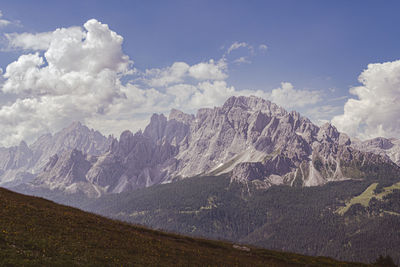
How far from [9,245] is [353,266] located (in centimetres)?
8110

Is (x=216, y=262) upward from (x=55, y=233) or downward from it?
downward

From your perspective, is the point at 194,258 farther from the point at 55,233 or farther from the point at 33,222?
the point at 33,222

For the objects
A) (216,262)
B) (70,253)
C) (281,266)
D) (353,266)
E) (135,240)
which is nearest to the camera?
(70,253)

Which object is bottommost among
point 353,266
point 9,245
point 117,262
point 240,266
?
point 353,266

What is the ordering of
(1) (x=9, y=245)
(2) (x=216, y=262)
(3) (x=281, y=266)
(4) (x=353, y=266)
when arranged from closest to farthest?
(1) (x=9, y=245), (2) (x=216, y=262), (3) (x=281, y=266), (4) (x=353, y=266)

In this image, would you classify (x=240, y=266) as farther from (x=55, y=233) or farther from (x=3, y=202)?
(x=3, y=202)

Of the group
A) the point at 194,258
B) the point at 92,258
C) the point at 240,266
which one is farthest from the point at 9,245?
the point at 240,266

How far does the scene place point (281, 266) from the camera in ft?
202

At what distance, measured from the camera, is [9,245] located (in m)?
32.0

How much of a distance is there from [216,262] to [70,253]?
26.0 metres

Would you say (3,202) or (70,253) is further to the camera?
(3,202)

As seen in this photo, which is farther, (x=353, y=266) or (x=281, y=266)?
(x=353, y=266)

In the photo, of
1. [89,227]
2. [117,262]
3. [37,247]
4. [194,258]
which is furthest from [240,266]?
[37,247]

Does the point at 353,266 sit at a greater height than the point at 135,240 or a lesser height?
lesser
